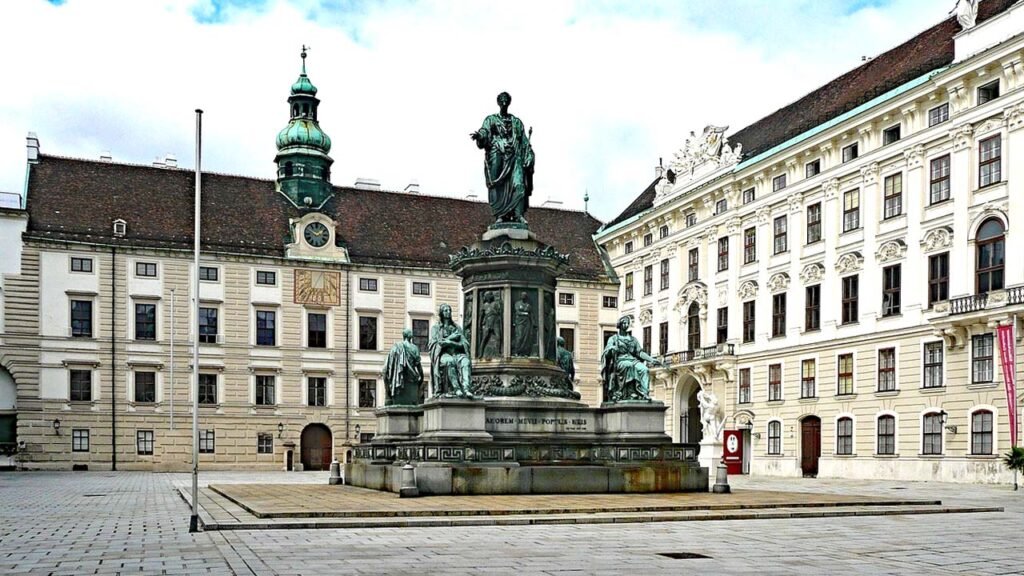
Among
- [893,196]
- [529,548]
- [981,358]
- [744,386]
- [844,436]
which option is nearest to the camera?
[529,548]

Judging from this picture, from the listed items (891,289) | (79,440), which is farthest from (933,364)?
(79,440)

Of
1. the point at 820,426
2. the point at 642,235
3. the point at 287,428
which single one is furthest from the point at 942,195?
the point at 287,428

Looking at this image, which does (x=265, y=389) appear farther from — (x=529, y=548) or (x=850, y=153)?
(x=529, y=548)

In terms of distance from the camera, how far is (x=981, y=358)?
38.2 meters

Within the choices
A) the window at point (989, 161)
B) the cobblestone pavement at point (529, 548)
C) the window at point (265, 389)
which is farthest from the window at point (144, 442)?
the window at point (989, 161)

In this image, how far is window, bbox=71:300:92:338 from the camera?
59094 mm

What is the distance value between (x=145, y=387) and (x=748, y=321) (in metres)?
32.0

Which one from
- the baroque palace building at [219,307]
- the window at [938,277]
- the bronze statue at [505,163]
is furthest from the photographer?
the baroque palace building at [219,307]

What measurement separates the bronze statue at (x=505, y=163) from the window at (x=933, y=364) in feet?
66.7

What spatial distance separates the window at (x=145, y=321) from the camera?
60.5 meters

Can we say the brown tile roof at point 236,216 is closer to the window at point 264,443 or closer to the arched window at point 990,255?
the window at point 264,443

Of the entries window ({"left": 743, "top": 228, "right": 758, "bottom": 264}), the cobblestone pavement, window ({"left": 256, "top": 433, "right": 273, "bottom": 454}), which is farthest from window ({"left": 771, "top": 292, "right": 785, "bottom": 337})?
the cobblestone pavement

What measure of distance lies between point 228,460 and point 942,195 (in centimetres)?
3915

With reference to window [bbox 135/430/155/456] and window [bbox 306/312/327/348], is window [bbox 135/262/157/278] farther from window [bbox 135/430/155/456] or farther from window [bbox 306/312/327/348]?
window [bbox 306/312/327/348]
